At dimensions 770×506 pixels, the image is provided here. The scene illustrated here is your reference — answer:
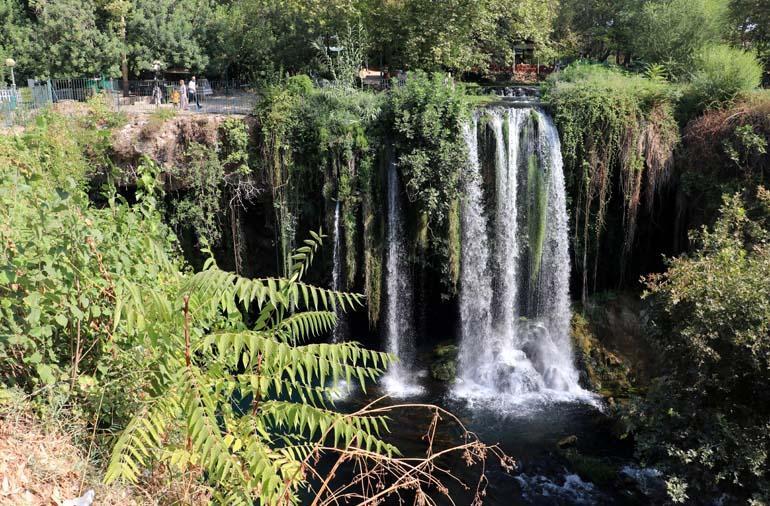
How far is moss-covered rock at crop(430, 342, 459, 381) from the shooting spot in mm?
14133

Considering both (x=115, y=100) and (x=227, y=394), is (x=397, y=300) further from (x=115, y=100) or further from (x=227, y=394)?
(x=227, y=394)

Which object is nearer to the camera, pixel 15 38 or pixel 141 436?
pixel 141 436

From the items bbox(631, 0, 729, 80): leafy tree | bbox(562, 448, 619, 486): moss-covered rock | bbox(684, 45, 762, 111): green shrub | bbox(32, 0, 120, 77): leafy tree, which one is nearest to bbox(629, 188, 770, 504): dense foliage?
bbox(562, 448, 619, 486): moss-covered rock

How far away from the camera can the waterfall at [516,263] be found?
552 inches

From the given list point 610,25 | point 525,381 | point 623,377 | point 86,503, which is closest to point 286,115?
point 525,381

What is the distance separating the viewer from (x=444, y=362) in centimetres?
1448

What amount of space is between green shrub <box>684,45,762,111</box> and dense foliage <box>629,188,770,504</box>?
653 centimetres

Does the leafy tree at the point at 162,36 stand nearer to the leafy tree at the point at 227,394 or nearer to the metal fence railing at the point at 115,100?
the metal fence railing at the point at 115,100

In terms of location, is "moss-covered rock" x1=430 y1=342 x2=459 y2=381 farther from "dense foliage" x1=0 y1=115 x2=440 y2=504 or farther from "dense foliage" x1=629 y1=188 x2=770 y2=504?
"dense foliage" x1=0 y1=115 x2=440 y2=504

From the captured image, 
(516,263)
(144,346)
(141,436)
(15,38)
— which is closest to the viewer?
(141,436)

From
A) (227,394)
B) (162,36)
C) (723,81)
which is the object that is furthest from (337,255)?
(162,36)

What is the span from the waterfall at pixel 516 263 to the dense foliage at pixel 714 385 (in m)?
5.25

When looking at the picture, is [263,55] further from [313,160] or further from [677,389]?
[677,389]

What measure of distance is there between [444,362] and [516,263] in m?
2.84
